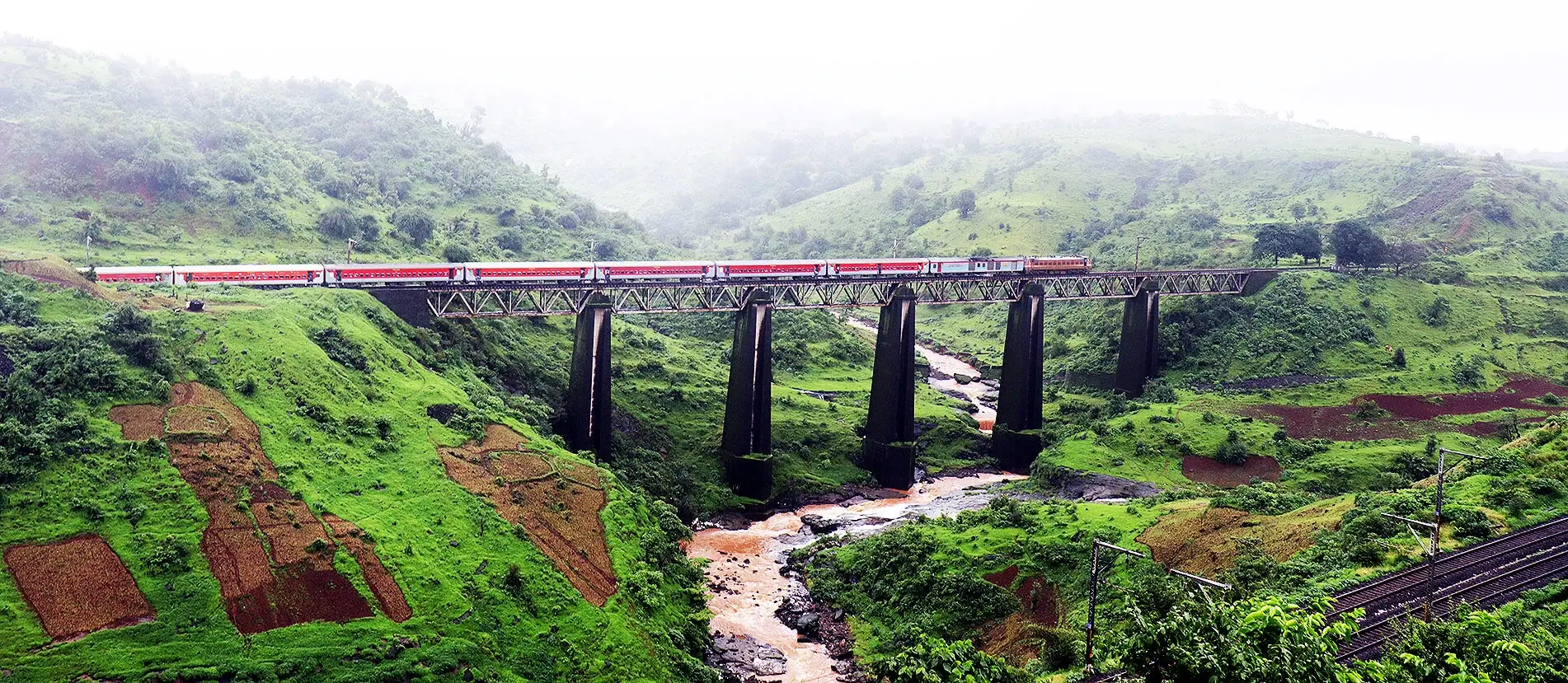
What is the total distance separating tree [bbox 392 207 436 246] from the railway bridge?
2477cm

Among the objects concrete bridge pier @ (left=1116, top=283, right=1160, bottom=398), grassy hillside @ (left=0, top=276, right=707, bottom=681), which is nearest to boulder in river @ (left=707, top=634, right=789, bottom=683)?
grassy hillside @ (left=0, top=276, right=707, bottom=681)

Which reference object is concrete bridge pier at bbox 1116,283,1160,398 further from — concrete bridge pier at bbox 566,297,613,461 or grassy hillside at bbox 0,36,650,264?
grassy hillside at bbox 0,36,650,264

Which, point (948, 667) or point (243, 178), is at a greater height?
point (243, 178)

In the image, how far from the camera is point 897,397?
8775 cm

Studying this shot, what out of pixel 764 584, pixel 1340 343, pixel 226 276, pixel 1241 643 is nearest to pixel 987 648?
pixel 764 584

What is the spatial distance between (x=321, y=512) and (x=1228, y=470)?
6826cm

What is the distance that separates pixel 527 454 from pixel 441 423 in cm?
569

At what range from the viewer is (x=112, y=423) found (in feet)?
169

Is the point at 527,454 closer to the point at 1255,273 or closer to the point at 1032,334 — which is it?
the point at 1032,334

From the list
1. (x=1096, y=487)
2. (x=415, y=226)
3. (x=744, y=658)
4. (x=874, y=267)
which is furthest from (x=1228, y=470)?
(x=415, y=226)

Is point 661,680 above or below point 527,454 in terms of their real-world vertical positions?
below

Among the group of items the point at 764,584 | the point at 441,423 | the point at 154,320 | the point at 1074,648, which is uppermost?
the point at 154,320

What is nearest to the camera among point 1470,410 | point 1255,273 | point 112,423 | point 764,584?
point 112,423

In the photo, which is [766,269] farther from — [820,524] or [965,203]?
[965,203]
